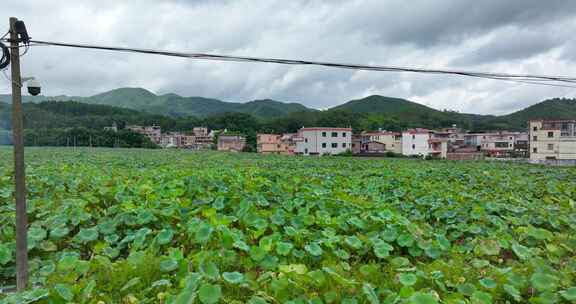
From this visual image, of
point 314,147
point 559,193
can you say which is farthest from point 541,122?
point 559,193

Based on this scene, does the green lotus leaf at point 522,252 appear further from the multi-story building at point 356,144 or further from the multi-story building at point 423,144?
the multi-story building at point 356,144

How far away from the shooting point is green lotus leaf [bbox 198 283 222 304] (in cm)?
199

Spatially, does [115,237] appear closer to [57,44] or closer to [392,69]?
[57,44]

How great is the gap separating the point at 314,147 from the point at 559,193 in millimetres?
42740

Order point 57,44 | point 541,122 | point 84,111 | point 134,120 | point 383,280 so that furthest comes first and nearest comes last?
1. point 134,120
2. point 84,111
3. point 541,122
4. point 57,44
5. point 383,280

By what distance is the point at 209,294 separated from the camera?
202 centimetres

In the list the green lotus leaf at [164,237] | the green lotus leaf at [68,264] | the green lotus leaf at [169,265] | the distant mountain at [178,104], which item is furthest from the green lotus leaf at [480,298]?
the distant mountain at [178,104]

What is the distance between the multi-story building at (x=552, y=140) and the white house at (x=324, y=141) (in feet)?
73.5

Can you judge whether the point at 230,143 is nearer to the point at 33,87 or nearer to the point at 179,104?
the point at 33,87

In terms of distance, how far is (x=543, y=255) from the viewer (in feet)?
10.9

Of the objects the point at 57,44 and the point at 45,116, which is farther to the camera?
the point at 45,116

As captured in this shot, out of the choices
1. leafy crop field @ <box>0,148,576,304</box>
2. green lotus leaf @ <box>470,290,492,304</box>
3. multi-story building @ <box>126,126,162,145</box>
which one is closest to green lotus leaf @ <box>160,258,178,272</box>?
leafy crop field @ <box>0,148,576,304</box>

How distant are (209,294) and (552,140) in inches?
1825

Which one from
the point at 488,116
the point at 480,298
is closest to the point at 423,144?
the point at 480,298
